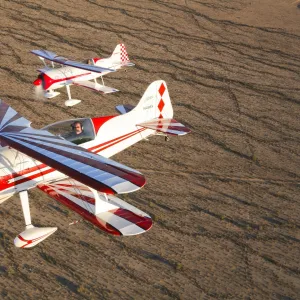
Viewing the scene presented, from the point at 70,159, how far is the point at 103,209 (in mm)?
1595

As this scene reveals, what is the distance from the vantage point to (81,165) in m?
11.6

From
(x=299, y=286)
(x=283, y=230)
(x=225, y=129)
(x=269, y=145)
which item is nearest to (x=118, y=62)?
(x=225, y=129)

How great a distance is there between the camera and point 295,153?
1791cm

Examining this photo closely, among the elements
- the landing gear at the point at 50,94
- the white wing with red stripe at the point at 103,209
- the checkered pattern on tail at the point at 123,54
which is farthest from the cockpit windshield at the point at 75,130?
the checkered pattern on tail at the point at 123,54

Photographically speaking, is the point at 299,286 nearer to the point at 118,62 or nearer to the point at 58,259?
the point at 58,259

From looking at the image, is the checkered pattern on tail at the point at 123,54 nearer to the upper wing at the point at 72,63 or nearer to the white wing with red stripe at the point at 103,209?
the upper wing at the point at 72,63

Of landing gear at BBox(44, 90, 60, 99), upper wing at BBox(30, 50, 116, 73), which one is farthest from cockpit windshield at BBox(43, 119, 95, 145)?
landing gear at BBox(44, 90, 60, 99)

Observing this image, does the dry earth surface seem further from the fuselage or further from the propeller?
the fuselage

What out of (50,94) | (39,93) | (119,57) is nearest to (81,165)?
(50,94)

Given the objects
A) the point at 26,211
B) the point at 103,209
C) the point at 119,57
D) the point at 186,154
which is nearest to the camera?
the point at 103,209

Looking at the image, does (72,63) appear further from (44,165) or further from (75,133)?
(44,165)

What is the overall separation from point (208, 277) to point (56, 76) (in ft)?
35.5

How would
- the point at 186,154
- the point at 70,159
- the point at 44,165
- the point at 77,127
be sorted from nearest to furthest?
the point at 70,159 < the point at 44,165 < the point at 77,127 < the point at 186,154

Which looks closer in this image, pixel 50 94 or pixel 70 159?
pixel 70 159
